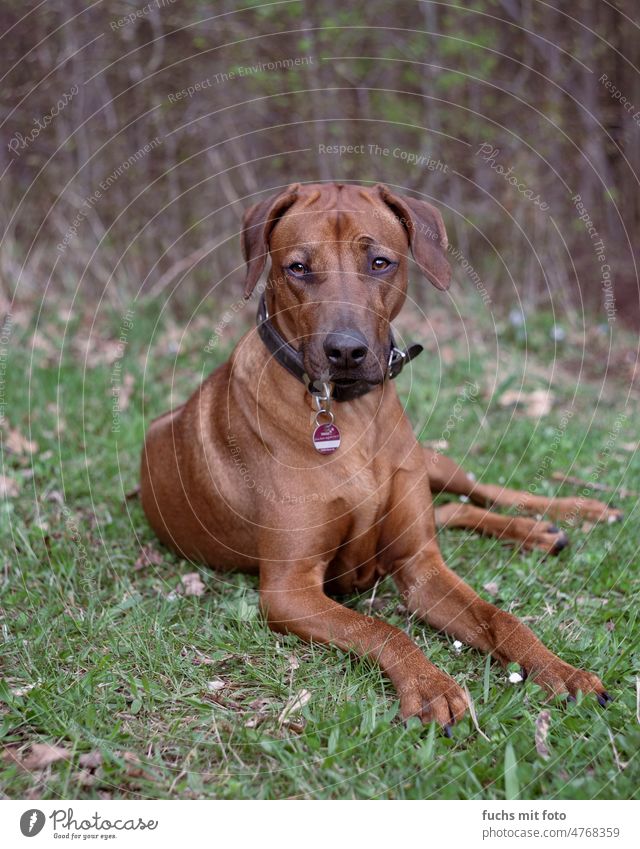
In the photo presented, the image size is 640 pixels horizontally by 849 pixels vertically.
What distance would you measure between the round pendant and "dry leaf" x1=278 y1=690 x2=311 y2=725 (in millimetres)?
1250

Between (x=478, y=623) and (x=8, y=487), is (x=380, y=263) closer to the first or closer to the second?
(x=478, y=623)

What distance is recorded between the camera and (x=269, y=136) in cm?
1120

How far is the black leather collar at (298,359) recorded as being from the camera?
4.30 meters

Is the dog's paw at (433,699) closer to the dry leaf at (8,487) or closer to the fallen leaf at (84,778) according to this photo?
the fallen leaf at (84,778)

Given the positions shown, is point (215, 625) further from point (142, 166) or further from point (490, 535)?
point (142, 166)

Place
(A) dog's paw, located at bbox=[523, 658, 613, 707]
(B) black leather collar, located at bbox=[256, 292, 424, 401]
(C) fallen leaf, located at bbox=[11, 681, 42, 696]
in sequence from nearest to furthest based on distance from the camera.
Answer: (A) dog's paw, located at bbox=[523, 658, 613, 707], (C) fallen leaf, located at bbox=[11, 681, 42, 696], (B) black leather collar, located at bbox=[256, 292, 424, 401]

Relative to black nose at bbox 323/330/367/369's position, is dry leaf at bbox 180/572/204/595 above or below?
below

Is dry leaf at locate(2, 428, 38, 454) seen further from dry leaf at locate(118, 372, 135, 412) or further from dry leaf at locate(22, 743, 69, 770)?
dry leaf at locate(22, 743, 69, 770)

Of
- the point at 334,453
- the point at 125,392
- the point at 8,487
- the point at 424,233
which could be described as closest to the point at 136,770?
the point at 334,453

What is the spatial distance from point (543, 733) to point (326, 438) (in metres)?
1.77

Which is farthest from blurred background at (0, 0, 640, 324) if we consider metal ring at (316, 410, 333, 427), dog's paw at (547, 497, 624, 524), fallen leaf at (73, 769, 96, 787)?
fallen leaf at (73, 769, 96, 787)

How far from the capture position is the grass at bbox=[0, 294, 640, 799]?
325 centimetres

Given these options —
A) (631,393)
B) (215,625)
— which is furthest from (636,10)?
(215,625)
